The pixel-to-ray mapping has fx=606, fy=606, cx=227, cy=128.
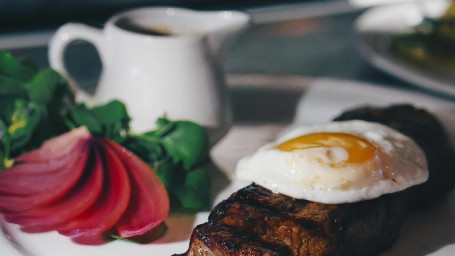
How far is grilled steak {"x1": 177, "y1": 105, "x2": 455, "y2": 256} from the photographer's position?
1253 mm

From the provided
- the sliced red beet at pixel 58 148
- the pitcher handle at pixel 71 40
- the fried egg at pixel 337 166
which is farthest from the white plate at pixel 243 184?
the pitcher handle at pixel 71 40

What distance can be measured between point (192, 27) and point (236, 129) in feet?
1.26

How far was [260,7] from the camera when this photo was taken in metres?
4.19

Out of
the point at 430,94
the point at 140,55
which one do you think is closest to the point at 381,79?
the point at 430,94

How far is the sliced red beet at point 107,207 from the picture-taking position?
1413 mm

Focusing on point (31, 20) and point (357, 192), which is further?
point (31, 20)

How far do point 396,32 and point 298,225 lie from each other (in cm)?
205

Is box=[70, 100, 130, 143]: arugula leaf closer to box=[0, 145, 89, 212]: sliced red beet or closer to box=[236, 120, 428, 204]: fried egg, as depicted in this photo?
box=[0, 145, 89, 212]: sliced red beet

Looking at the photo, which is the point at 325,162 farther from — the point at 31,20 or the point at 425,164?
the point at 31,20

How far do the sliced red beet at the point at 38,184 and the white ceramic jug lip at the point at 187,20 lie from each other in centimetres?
48

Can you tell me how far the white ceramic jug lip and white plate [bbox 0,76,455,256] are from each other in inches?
14.7

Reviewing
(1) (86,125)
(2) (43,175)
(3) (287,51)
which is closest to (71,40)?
(1) (86,125)

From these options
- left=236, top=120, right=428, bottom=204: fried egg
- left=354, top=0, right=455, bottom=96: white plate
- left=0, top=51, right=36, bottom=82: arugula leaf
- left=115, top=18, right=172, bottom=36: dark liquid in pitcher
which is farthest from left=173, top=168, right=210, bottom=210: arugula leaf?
left=354, top=0, right=455, bottom=96: white plate

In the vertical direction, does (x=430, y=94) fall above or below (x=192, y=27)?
below
